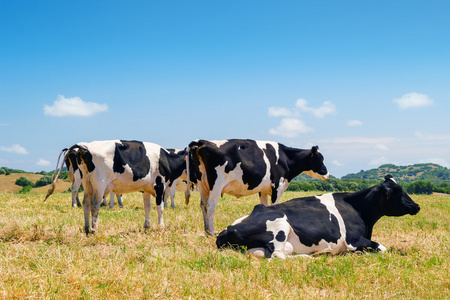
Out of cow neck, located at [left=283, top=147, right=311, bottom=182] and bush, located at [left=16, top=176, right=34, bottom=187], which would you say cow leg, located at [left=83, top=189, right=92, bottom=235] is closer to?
cow neck, located at [left=283, top=147, right=311, bottom=182]

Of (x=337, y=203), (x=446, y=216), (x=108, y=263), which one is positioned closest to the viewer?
(x=108, y=263)

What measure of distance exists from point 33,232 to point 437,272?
8.01 m

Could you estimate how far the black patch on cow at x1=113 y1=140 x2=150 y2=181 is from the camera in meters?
9.81

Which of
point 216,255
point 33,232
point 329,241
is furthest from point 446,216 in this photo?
point 33,232

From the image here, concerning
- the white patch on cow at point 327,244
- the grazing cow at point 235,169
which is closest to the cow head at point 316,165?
the grazing cow at point 235,169

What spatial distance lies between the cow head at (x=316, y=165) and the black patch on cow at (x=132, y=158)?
4.91 m

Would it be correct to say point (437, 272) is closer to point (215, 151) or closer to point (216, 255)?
point (216, 255)

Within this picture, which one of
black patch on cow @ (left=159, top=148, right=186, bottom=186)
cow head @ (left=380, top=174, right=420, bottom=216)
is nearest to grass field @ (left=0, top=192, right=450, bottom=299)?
cow head @ (left=380, top=174, right=420, bottom=216)

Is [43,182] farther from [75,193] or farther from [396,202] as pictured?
[396,202]

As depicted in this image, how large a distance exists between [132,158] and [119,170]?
51 centimetres

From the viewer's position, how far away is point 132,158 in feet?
33.4

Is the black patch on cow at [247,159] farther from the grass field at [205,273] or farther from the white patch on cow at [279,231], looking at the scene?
the white patch on cow at [279,231]

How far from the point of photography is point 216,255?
659cm

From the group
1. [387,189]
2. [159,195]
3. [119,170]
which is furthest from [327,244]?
[119,170]
